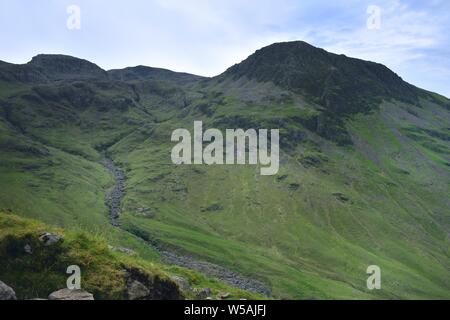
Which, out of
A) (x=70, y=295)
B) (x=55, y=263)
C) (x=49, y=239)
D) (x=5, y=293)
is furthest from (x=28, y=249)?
(x=5, y=293)

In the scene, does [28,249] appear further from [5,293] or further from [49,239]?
[5,293]

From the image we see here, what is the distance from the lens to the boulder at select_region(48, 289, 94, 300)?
26.1m

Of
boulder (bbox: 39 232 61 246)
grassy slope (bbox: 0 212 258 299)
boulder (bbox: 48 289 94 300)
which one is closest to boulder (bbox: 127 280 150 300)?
grassy slope (bbox: 0 212 258 299)

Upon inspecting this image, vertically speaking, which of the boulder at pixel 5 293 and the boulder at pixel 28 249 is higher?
the boulder at pixel 28 249

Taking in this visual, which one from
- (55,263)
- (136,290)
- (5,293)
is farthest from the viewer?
(136,290)

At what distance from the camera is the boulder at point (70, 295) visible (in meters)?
26.1

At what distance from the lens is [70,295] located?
2647 centimetres

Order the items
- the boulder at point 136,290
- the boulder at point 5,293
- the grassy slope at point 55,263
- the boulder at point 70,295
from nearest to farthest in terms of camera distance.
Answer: the boulder at point 5,293, the boulder at point 70,295, the grassy slope at point 55,263, the boulder at point 136,290

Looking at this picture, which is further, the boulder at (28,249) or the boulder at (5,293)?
the boulder at (28,249)

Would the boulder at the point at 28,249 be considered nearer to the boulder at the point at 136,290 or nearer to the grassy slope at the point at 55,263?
the grassy slope at the point at 55,263

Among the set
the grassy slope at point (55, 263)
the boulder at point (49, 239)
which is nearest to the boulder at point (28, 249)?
the grassy slope at point (55, 263)

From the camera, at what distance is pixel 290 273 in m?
188
